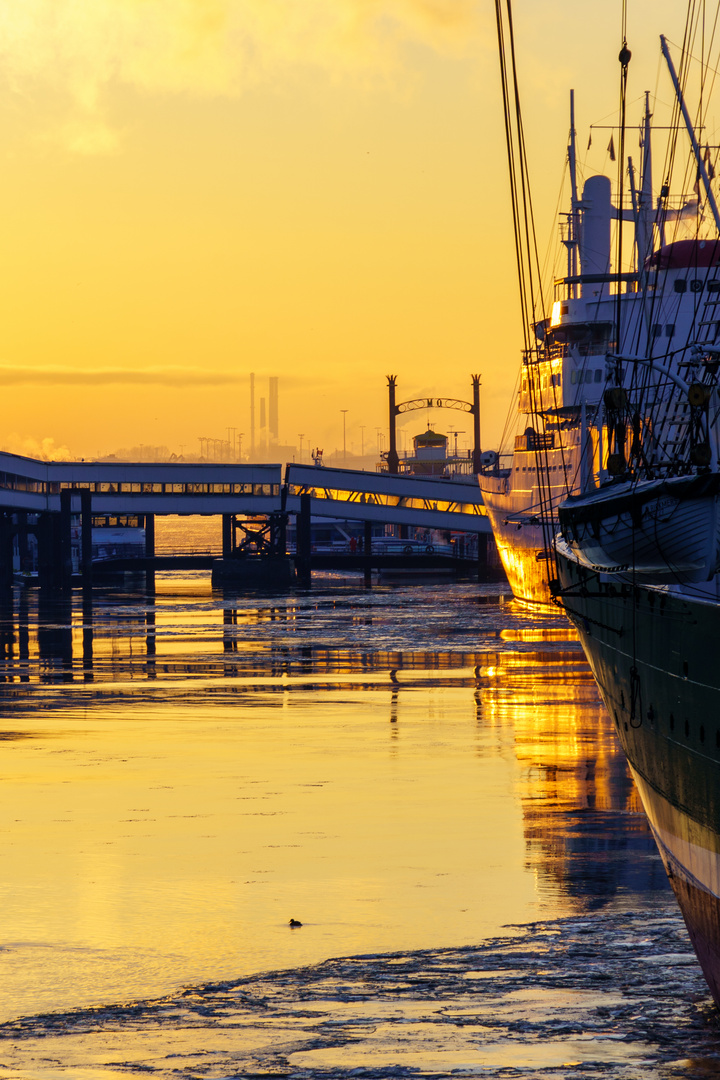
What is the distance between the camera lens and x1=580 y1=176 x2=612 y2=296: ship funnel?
102000mm

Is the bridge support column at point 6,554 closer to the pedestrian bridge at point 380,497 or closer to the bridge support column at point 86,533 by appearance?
the bridge support column at point 86,533

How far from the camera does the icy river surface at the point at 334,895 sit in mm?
12906

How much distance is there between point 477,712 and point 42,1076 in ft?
82.9

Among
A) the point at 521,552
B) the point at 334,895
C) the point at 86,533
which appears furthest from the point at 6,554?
the point at 334,895

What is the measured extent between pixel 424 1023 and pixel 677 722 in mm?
3904

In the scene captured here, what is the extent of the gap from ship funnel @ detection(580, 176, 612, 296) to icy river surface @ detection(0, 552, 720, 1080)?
68.0 m

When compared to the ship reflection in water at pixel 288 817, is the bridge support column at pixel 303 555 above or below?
above

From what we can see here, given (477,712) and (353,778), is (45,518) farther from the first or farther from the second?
(353,778)

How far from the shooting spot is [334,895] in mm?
18203

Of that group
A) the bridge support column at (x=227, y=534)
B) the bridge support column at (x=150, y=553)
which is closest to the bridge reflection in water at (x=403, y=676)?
the bridge support column at (x=150, y=553)

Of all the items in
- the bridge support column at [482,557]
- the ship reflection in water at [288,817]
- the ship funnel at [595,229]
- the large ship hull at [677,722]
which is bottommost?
the ship reflection in water at [288,817]

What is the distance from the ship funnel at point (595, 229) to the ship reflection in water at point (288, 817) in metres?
58.7

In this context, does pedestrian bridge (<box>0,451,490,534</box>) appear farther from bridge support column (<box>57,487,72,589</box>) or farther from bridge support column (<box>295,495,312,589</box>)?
bridge support column (<box>295,495,312,589</box>)

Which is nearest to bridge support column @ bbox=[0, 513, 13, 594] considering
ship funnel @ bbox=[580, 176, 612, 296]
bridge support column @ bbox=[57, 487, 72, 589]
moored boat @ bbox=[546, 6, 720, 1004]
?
bridge support column @ bbox=[57, 487, 72, 589]
